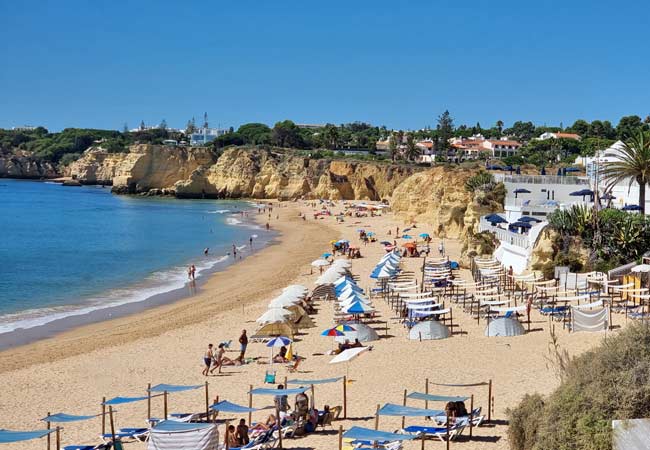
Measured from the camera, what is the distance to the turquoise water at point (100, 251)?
94.6 ft

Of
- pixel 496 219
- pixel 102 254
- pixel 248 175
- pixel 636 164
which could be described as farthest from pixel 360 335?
pixel 248 175

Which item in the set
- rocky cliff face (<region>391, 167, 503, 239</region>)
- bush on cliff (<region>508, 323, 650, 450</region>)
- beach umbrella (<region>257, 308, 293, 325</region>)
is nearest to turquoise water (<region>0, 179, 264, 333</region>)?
beach umbrella (<region>257, 308, 293, 325</region>)

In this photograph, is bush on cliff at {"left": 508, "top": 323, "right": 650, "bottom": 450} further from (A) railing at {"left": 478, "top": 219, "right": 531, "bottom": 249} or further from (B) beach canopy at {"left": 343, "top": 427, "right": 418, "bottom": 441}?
(A) railing at {"left": 478, "top": 219, "right": 531, "bottom": 249}

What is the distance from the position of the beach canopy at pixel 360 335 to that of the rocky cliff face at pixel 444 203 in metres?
18.4

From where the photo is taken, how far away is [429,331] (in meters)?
18.5

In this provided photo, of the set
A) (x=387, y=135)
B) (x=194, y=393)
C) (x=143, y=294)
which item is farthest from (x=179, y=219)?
(x=387, y=135)

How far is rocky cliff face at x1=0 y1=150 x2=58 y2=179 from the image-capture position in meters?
149

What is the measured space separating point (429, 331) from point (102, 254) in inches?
1130

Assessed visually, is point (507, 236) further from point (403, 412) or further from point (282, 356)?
point (403, 412)

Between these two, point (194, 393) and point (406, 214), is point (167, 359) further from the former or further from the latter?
point (406, 214)

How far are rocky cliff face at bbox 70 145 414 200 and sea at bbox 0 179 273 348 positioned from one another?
11823mm

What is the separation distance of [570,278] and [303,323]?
8995 millimetres

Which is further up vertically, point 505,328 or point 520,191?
point 520,191

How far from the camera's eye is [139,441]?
12.5 meters
